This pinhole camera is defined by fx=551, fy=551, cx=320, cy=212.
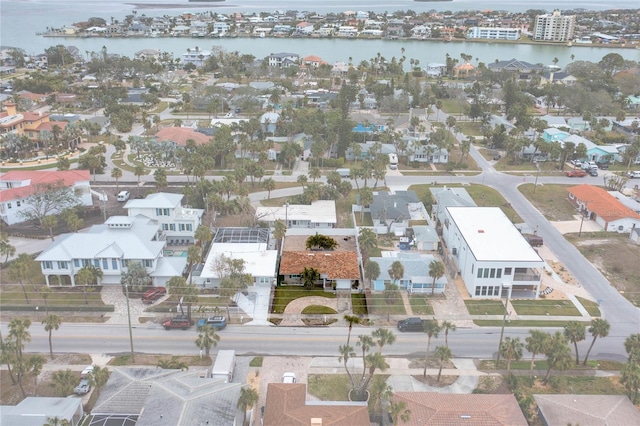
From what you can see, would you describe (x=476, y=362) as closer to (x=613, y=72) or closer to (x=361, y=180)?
(x=361, y=180)

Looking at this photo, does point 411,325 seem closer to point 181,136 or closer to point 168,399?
point 168,399

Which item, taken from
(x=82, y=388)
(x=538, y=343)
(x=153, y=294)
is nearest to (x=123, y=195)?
(x=153, y=294)

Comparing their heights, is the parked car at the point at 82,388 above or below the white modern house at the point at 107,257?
below

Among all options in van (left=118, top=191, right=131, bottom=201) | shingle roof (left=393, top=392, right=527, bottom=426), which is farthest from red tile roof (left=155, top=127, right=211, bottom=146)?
shingle roof (left=393, top=392, right=527, bottom=426)

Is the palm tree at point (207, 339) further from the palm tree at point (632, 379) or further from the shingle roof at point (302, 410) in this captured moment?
the palm tree at point (632, 379)

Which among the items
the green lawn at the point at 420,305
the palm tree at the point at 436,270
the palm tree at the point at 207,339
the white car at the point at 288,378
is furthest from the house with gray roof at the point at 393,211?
the palm tree at the point at 207,339

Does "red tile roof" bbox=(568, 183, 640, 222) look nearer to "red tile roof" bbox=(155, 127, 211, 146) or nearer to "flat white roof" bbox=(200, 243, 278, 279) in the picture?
"flat white roof" bbox=(200, 243, 278, 279)
